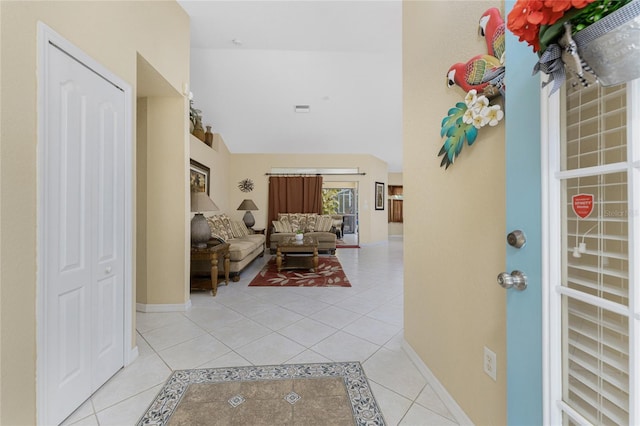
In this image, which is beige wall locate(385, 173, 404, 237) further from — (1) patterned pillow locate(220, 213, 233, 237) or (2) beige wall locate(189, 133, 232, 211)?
(1) patterned pillow locate(220, 213, 233, 237)

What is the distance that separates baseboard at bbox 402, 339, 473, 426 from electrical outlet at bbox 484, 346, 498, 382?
1.00ft

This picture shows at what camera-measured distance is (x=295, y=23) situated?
2.62 meters

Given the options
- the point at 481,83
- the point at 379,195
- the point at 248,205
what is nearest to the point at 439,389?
the point at 481,83

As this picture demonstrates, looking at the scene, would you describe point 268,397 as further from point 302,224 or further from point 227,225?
point 302,224

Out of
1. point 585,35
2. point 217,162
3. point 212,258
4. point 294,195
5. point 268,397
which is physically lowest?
point 268,397

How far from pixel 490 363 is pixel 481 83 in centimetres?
122

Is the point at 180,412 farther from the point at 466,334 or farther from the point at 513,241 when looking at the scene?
the point at 513,241

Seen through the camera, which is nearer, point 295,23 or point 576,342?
point 576,342

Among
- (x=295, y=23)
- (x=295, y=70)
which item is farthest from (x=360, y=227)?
(x=295, y=23)

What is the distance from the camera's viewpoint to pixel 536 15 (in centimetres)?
52

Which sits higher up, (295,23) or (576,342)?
(295,23)

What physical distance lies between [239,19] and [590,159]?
307 cm

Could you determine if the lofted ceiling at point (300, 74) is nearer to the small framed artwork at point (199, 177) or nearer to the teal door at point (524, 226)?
the small framed artwork at point (199, 177)

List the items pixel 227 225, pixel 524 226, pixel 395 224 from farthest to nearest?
1. pixel 395 224
2. pixel 227 225
3. pixel 524 226
